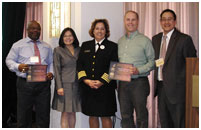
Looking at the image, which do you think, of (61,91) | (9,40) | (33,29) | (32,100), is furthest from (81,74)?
(9,40)

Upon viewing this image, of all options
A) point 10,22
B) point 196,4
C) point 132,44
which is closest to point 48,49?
point 132,44

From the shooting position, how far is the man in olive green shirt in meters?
2.79

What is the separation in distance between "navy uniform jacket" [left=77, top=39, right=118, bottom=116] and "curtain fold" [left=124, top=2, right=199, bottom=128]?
104cm

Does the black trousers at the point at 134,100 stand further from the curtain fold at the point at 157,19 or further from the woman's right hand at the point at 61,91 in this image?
the curtain fold at the point at 157,19

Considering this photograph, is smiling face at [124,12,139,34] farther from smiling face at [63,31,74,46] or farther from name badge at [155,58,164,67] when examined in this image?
smiling face at [63,31,74,46]

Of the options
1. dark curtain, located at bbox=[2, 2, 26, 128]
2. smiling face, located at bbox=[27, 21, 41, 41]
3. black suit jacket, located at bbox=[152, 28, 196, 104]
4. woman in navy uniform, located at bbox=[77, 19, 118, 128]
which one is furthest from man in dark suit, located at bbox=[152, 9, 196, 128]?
dark curtain, located at bbox=[2, 2, 26, 128]

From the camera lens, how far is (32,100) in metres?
3.17

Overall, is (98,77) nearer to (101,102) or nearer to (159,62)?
(101,102)

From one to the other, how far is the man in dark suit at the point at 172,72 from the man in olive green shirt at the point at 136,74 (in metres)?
0.16

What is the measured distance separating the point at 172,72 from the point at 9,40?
9.69 ft

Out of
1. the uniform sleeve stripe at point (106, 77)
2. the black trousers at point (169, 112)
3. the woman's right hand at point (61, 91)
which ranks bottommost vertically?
the black trousers at point (169, 112)

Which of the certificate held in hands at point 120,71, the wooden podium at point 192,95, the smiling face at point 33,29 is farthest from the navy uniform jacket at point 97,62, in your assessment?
the wooden podium at point 192,95

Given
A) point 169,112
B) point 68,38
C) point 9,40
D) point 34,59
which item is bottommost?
point 169,112

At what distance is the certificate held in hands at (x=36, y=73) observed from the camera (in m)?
3.00
